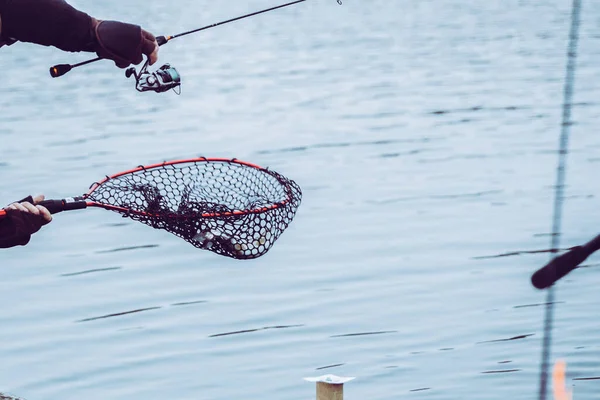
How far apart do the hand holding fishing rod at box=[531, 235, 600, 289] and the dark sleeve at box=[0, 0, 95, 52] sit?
2.17m

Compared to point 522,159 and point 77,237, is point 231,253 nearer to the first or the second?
point 77,237

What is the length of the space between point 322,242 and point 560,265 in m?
8.65

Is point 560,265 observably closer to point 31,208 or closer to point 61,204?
point 31,208

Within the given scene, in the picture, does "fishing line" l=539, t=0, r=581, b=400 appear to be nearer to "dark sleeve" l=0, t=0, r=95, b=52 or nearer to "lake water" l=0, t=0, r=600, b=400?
"dark sleeve" l=0, t=0, r=95, b=52

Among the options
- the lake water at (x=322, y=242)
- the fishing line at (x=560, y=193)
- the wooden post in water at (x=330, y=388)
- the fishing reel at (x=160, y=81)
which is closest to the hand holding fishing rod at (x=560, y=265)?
the fishing line at (x=560, y=193)

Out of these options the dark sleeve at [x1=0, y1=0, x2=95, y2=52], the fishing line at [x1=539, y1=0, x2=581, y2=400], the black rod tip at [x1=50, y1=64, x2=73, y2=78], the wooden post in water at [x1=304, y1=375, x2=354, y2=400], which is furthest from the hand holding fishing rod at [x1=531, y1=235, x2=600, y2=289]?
the black rod tip at [x1=50, y1=64, x2=73, y2=78]

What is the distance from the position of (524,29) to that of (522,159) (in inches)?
519

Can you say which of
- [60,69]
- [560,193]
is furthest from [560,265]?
[60,69]

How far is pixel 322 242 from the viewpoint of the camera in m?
10.4

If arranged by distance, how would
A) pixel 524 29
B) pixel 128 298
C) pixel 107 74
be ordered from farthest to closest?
pixel 524 29 < pixel 107 74 < pixel 128 298

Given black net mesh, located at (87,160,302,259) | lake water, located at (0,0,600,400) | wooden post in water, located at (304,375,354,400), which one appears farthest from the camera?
lake water, located at (0,0,600,400)

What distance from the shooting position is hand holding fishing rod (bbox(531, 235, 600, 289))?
5.82 ft

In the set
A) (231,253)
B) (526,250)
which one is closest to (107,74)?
(526,250)

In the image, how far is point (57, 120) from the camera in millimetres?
17391
